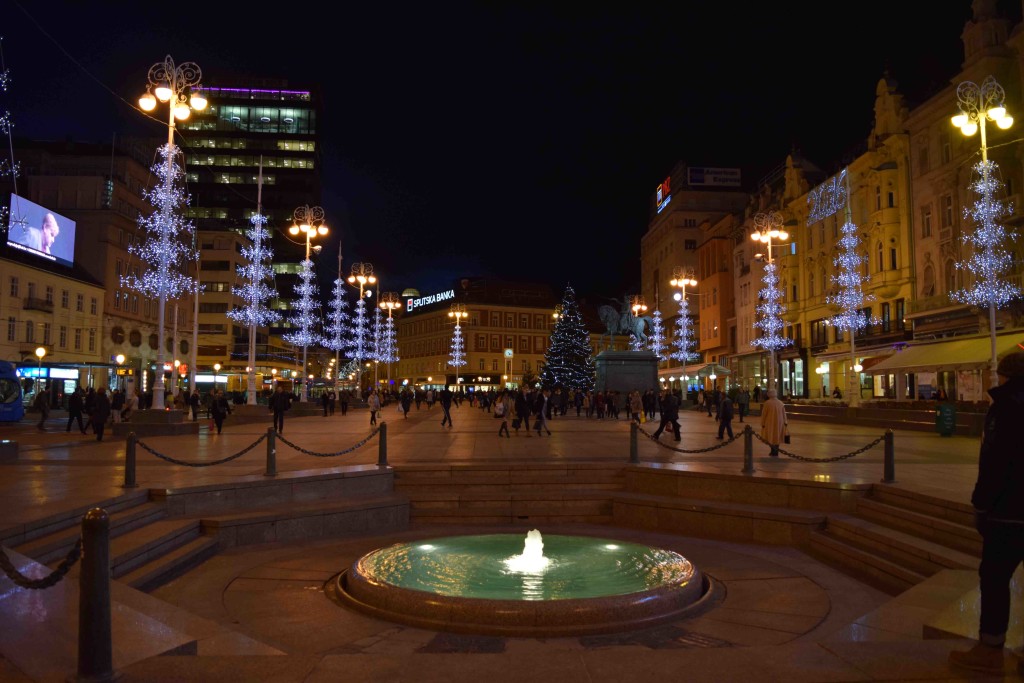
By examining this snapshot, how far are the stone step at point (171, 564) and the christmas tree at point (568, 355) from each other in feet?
168

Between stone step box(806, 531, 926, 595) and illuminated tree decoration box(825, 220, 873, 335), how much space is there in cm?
3121

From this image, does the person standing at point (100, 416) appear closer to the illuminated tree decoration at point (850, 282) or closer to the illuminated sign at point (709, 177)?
the illuminated tree decoration at point (850, 282)

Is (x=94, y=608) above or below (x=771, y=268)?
below

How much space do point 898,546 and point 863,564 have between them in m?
0.48

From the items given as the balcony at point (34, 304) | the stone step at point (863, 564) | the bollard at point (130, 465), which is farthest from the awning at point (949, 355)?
the balcony at point (34, 304)

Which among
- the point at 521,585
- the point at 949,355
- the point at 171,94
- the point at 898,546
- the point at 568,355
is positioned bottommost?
the point at 521,585

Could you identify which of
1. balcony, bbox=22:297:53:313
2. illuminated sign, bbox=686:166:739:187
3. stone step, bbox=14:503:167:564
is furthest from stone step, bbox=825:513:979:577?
illuminated sign, bbox=686:166:739:187

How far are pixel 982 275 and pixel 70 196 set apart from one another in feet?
198

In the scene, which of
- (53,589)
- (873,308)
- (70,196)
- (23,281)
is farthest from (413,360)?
(53,589)

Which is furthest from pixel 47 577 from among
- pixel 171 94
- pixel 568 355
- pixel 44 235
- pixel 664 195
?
pixel 664 195

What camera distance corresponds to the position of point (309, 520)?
11.3 meters

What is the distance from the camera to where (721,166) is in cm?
9088

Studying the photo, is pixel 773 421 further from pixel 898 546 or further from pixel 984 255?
pixel 984 255

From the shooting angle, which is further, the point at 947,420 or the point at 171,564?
the point at 947,420
